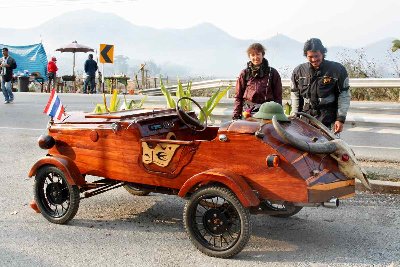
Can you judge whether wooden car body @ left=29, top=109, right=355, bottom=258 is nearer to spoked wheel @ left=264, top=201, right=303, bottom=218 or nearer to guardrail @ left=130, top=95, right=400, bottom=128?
spoked wheel @ left=264, top=201, right=303, bottom=218

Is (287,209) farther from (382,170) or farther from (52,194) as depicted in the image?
(382,170)

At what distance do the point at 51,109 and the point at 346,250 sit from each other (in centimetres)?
430

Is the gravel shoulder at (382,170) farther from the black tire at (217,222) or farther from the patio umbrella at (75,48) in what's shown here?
the patio umbrella at (75,48)

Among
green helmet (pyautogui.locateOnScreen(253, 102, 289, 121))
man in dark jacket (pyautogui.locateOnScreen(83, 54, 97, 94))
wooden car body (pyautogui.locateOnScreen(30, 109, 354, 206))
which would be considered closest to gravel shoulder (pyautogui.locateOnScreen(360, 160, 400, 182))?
wooden car body (pyautogui.locateOnScreen(30, 109, 354, 206))

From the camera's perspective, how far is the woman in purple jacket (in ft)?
19.1

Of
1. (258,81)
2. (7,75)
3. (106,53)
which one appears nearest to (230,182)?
(258,81)

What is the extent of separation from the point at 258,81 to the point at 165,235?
2139 millimetres

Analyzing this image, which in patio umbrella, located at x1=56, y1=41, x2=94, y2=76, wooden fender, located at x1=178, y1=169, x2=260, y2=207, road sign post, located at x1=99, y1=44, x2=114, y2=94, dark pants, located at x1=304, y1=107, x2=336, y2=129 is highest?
patio umbrella, located at x1=56, y1=41, x2=94, y2=76

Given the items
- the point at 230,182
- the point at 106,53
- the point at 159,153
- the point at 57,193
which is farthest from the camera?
the point at 106,53

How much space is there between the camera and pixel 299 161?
4.16 metres

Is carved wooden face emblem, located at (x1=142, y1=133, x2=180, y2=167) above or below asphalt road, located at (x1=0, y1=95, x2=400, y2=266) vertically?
above

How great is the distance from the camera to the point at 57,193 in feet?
17.6

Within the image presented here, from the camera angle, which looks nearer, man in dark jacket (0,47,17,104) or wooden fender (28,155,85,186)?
wooden fender (28,155,85,186)

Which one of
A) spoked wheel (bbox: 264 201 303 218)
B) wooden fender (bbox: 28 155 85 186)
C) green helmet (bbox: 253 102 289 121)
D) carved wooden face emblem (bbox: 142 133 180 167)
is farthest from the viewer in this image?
wooden fender (bbox: 28 155 85 186)
